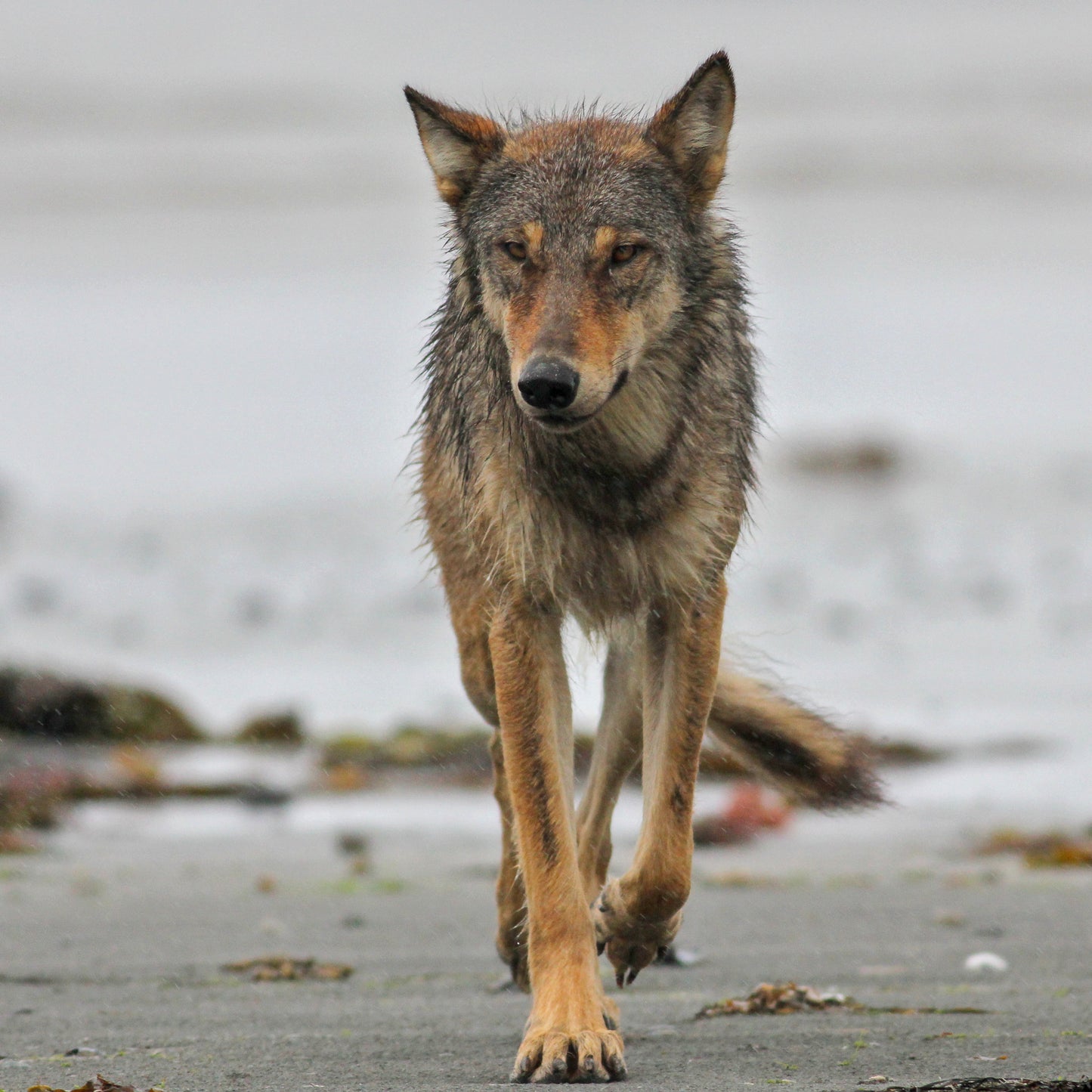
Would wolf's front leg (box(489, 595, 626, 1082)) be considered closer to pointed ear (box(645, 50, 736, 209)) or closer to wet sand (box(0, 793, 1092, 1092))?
wet sand (box(0, 793, 1092, 1092))

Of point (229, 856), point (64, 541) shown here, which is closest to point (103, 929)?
point (229, 856)

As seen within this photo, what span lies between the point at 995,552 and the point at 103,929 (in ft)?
35.3

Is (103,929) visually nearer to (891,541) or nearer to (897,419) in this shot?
(891,541)

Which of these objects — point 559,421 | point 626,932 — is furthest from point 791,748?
point 559,421

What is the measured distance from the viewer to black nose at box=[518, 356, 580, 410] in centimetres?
438

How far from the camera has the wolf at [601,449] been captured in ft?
15.6

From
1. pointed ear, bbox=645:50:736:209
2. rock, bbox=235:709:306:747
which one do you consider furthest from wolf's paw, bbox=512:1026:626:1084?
rock, bbox=235:709:306:747

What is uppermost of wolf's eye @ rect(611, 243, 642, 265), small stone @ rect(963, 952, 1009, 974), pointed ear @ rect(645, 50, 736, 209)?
pointed ear @ rect(645, 50, 736, 209)

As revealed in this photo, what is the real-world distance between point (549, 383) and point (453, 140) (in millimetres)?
1178

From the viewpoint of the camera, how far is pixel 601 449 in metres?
5.09

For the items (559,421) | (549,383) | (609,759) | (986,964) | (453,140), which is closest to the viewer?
(549,383)

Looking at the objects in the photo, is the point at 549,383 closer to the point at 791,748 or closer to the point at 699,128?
the point at 699,128

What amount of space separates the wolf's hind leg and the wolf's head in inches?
49.2

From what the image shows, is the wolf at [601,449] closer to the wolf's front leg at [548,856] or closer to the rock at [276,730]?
the wolf's front leg at [548,856]
